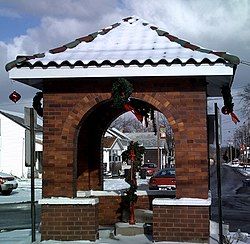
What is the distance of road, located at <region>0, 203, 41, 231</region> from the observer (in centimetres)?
1525

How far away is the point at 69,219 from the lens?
9.91 meters

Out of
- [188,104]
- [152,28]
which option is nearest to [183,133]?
[188,104]

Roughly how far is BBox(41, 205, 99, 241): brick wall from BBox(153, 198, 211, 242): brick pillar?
118 centimetres

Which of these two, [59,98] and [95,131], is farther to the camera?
[95,131]

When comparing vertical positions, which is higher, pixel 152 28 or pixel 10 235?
pixel 152 28

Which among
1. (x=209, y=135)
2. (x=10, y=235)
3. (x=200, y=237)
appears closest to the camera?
(x=200, y=237)

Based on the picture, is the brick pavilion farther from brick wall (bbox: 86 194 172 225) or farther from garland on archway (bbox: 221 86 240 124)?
brick wall (bbox: 86 194 172 225)

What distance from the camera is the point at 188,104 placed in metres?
9.85

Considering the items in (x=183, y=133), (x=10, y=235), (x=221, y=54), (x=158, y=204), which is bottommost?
(x=10, y=235)

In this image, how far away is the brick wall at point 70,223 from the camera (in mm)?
9898

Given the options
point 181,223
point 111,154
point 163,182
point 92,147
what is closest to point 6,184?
point 163,182

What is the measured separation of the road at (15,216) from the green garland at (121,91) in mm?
5307

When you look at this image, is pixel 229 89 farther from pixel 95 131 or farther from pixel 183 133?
pixel 95 131

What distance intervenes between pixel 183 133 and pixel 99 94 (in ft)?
5.67
